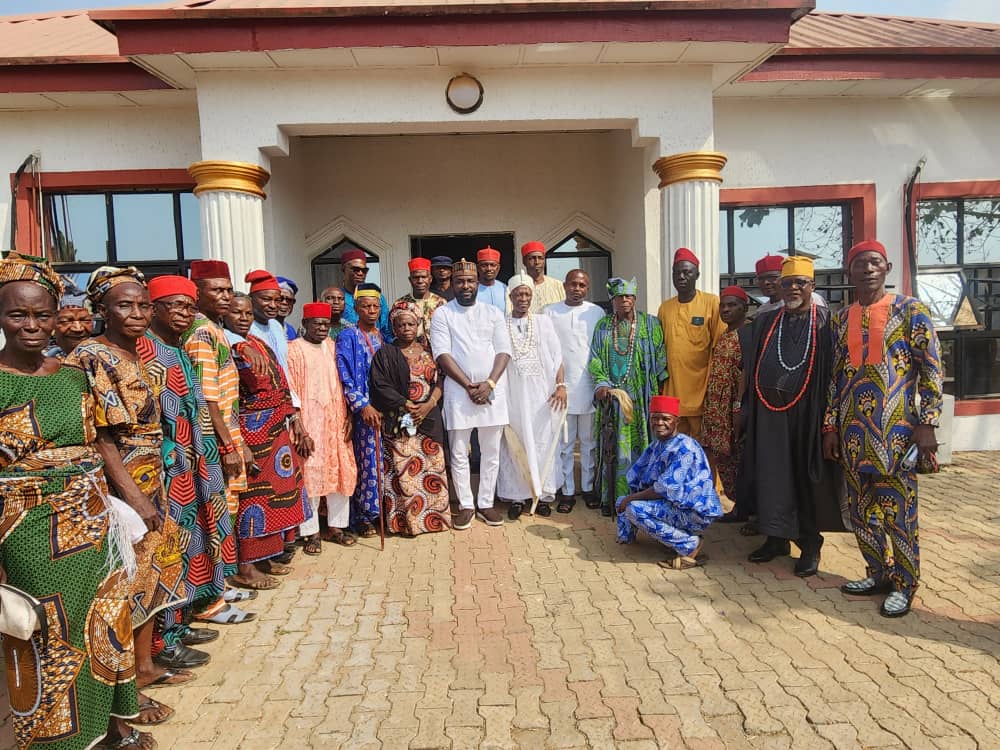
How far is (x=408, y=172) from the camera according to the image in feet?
25.8

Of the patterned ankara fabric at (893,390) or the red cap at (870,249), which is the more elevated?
the red cap at (870,249)

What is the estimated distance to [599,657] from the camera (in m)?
2.99

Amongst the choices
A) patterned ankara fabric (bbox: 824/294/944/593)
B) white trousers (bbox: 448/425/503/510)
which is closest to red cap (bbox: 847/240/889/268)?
patterned ankara fabric (bbox: 824/294/944/593)

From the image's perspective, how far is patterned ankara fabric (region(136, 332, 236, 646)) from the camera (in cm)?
286

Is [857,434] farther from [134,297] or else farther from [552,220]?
[552,220]

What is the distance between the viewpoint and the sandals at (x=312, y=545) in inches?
176

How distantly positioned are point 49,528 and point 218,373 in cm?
131

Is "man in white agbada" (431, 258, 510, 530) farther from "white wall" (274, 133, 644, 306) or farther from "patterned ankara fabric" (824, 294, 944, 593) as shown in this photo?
"white wall" (274, 133, 644, 306)

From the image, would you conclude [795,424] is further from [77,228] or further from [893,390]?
[77,228]

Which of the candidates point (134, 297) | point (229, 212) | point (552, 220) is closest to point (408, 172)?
point (552, 220)

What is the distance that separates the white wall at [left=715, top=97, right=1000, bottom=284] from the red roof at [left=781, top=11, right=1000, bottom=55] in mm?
585

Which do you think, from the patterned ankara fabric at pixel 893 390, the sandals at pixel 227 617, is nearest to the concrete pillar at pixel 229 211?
the sandals at pixel 227 617

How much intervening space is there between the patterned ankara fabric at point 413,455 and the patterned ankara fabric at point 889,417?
267 cm

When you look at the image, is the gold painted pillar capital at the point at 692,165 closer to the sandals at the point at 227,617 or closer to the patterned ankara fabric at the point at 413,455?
the patterned ankara fabric at the point at 413,455
